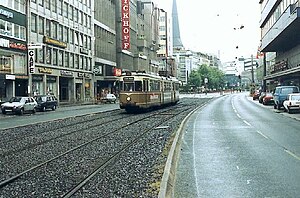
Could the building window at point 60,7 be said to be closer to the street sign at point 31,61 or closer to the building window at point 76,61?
the building window at point 76,61

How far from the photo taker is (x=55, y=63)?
60938mm

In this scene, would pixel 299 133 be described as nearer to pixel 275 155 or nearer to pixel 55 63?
pixel 275 155

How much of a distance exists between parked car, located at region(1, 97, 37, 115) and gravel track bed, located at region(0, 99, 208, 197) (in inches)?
908

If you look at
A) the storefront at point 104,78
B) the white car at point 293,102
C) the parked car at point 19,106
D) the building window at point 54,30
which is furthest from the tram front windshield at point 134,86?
the storefront at point 104,78

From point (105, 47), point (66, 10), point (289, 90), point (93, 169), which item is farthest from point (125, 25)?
point (93, 169)

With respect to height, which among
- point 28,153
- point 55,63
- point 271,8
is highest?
point 271,8

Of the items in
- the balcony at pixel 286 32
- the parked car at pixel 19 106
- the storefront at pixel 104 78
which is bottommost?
the parked car at pixel 19 106

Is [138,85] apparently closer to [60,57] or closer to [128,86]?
[128,86]

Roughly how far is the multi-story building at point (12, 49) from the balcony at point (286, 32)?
91.0 ft

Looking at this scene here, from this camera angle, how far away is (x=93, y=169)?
1071 centimetres

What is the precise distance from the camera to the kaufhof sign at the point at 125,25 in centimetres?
8531

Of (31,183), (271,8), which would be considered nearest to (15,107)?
(31,183)

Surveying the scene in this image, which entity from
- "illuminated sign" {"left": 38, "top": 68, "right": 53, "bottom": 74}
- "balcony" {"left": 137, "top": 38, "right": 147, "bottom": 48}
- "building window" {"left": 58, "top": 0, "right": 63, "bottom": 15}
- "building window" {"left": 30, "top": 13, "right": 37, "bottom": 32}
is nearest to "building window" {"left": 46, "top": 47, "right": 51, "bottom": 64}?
"illuminated sign" {"left": 38, "top": 68, "right": 53, "bottom": 74}

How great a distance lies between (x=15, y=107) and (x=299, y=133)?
26344 mm
